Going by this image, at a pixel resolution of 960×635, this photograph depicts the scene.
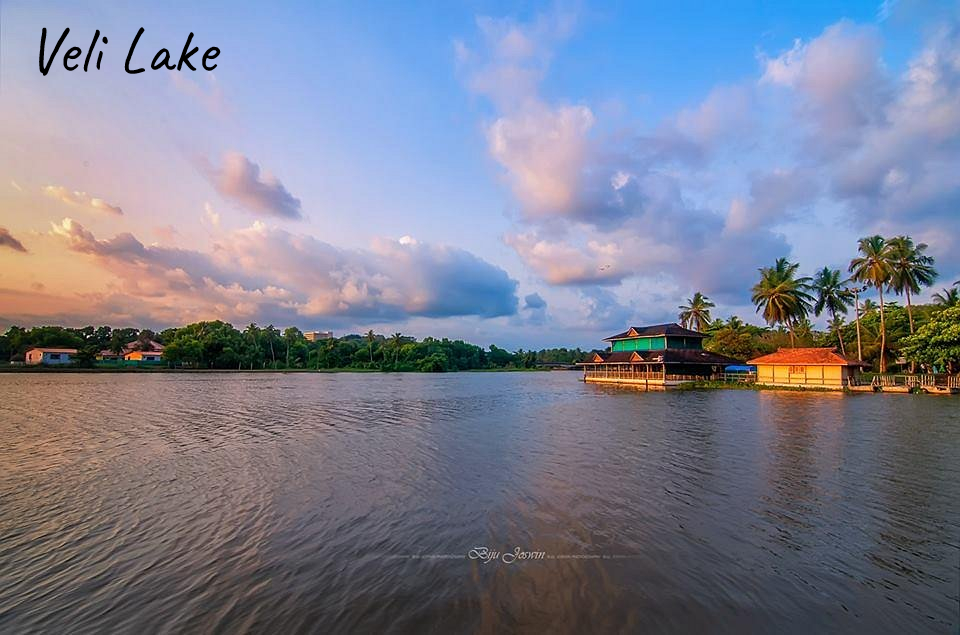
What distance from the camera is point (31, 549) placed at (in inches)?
293

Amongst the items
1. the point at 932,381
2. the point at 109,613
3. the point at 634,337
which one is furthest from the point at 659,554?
the point at 634,337

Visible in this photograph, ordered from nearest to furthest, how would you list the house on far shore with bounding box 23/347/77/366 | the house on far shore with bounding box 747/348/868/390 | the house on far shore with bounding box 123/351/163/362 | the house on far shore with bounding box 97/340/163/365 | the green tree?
1. the green tree
2. the house on far shore with bounding box 747/348/868/390
3. the house on far shore with bounding box 23/347/77/366
4. the house on far shore with bounding box 97/340/163/365
5. the house on far shore with bounding box 123/351/163/362

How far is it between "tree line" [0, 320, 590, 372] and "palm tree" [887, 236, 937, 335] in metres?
84.8

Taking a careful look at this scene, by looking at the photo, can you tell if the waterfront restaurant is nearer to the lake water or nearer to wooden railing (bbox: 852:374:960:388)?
wooden railing (bbox: 852:374:960:388)

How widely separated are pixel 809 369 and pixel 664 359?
40.0 feet

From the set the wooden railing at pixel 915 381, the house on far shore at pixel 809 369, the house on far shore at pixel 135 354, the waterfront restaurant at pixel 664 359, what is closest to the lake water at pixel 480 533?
the house on far shore at pixel 809 369

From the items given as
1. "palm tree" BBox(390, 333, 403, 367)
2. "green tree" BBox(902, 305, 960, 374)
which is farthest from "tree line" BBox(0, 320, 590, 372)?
"green tree" BBox(902, 305, 960, 374)

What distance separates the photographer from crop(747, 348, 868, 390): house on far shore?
37.5 metres

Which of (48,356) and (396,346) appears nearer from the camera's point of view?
(48,356)

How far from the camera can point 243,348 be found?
9262 centimetres

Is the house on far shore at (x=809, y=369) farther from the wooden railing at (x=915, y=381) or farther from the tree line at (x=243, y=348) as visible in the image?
the tree line at (x=243, y=348)

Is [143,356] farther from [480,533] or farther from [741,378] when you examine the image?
[480,533]

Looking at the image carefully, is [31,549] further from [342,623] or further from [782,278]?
[782,278]

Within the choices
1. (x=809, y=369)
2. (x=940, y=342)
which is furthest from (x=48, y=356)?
(x=940, y=342)
